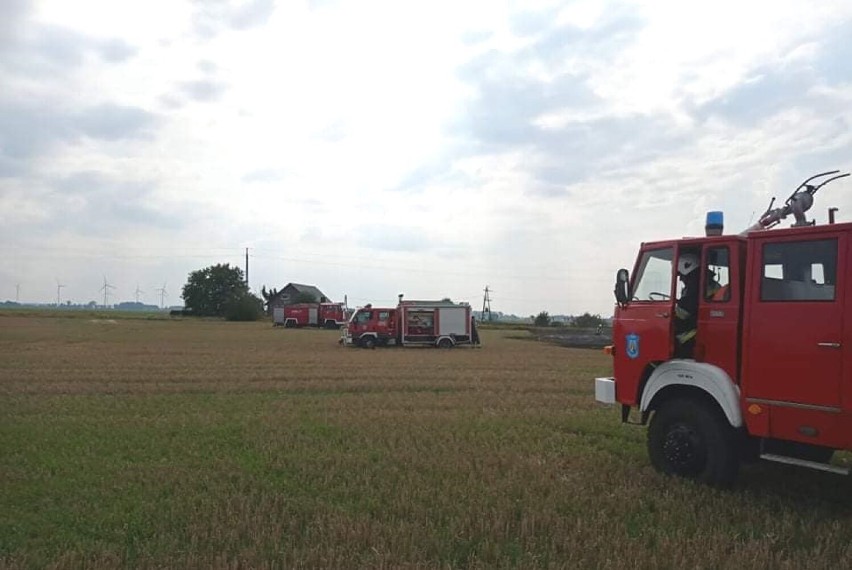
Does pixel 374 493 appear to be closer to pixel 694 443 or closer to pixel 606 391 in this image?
pixel 606 391

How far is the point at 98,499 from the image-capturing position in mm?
7449

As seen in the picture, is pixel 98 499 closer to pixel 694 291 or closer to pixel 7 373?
pixel 694 291

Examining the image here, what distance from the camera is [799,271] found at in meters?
7.03

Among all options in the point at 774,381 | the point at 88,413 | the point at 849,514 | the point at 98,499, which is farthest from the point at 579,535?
the point at 88,413

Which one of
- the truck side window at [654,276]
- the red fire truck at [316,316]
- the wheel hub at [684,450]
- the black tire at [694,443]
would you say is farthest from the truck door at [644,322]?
the red fire truck at [316,316]

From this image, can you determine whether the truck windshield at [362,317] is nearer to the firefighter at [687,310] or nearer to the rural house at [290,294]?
the firefighter at [687,310]

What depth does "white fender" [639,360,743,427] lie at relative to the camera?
7.47m

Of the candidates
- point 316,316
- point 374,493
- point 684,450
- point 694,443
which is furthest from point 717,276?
point 316,316

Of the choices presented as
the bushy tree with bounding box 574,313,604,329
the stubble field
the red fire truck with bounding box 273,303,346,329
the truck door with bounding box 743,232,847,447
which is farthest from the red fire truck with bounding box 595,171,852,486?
the bushy tree with bounding box 574,313,604,329

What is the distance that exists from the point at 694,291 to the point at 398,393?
968 centimetres

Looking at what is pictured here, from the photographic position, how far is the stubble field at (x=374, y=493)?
5.90 m

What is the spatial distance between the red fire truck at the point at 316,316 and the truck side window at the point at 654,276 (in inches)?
2359

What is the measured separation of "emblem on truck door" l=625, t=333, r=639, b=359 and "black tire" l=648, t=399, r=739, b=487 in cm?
69

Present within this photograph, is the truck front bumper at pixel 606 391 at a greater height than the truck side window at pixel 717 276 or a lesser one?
lesser
